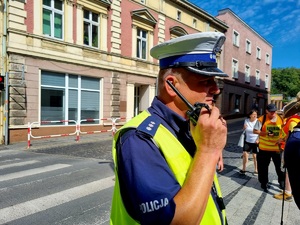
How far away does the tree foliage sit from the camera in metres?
58.0

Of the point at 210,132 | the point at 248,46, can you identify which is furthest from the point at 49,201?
the point at 248,46

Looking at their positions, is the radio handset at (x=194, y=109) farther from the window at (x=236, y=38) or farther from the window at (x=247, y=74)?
the window at (x=247, y=74)

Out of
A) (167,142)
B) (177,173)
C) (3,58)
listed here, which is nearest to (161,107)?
(167,142)

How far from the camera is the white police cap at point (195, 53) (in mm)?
1435

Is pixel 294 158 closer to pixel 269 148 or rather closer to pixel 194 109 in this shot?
pixel 194 109

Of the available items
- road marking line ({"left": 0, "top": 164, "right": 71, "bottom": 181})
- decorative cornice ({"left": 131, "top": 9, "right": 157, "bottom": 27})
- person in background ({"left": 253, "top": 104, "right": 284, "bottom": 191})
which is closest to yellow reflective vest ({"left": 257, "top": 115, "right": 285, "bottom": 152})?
person in background ({"left": 253, "top": 104, "right": 284, "bottom": 191})

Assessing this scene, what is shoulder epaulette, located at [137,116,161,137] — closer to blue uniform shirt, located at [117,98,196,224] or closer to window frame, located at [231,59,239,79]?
blue uniform shirt, located at [117,98,196,224]

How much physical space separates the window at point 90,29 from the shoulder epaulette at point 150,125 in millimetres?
14209

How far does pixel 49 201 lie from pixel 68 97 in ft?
32.1

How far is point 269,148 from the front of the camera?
5.59m

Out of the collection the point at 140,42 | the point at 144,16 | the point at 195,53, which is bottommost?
the point at 195,53

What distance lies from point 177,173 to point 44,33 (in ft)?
43.5

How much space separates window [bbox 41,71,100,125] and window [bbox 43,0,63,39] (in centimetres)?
211

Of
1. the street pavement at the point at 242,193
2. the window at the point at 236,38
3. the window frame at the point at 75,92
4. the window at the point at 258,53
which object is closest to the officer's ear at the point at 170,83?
the street pavement at the point at 242,193
